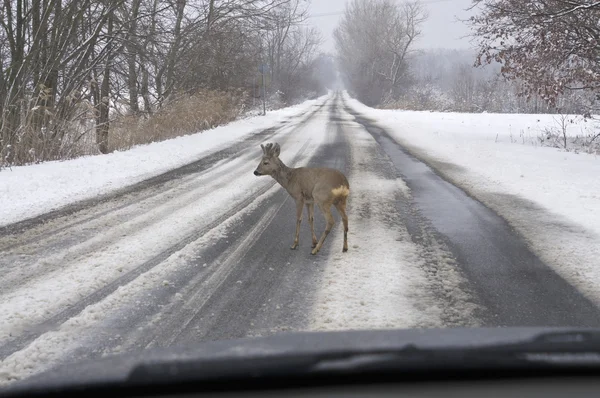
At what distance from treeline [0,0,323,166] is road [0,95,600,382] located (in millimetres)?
4543

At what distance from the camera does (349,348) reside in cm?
176

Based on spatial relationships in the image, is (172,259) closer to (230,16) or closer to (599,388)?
(599,388)

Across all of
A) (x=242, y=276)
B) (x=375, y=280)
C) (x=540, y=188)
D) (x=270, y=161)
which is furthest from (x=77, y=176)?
(x=540, y=188)

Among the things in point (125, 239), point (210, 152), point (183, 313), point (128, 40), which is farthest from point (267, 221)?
point (128, 40)

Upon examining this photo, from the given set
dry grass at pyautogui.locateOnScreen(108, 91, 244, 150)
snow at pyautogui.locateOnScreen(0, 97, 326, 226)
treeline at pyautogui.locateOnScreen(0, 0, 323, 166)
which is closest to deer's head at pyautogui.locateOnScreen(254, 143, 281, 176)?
snow at pyautogui.locateOnScreen(0, 97, 326, 226)

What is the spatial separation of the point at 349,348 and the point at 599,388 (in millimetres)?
792

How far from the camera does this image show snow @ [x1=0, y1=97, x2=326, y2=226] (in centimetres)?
722

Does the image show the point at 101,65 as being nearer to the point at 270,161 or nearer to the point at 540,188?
the point at 270,161

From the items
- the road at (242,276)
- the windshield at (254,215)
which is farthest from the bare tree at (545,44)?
the road at (242,276)

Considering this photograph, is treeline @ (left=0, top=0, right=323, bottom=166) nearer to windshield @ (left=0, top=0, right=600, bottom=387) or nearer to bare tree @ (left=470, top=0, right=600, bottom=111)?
windshield @ (left=0, top=0, right=600, bottom=387)

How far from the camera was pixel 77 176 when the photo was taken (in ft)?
30.3

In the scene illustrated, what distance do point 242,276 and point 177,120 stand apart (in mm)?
14944

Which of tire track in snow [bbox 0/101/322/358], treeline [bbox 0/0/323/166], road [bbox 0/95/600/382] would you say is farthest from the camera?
treeline [bbox 0/0/323/166]

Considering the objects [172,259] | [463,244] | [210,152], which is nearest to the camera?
[172,259]
